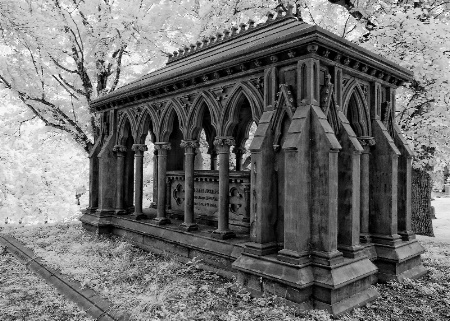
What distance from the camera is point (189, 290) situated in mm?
5633

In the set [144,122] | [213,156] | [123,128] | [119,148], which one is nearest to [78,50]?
[123,128]

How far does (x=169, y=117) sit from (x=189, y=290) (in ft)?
14.1

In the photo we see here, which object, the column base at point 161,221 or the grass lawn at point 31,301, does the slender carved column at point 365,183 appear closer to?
the column base at point 161,221

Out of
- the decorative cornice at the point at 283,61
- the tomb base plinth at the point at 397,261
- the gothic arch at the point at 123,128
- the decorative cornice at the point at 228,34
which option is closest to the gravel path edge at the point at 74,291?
the gothic arch at the point at 123,128

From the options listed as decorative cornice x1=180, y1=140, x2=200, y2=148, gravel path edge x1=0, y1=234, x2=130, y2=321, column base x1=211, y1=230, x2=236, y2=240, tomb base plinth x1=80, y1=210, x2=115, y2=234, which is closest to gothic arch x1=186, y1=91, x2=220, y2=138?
decorative cornice x1=180, y1=140, x2=200, y2=148

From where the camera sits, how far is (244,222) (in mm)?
7656

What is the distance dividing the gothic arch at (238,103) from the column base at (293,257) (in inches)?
89.7

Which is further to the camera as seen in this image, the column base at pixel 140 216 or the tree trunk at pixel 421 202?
the tree trunk at pixel 421 202

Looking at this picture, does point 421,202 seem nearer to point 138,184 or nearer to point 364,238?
point 364,238

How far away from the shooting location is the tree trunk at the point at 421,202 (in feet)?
37.1

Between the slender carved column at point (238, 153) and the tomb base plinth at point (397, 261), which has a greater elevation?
the slender carved column at point (238, 153)

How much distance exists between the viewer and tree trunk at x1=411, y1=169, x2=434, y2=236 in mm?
11305

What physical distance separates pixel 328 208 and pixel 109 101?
7610mm

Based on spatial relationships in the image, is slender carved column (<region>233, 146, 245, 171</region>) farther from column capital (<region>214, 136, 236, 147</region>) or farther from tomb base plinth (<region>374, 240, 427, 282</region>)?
tomb base plinth (<region>374, 240, 427, 282</region>)
